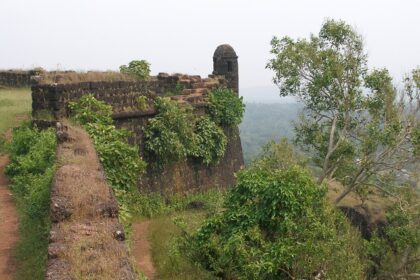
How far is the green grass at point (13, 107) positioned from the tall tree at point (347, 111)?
23.1ft

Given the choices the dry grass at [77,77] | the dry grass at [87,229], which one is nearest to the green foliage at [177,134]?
the dry grass at [77,77]

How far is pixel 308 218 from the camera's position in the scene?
8.45 metres

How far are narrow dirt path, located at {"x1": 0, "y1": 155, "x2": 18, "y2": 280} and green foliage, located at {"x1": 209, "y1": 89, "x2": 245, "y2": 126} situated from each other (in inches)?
276

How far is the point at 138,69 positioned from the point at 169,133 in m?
1.86

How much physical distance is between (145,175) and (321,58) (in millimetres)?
6126

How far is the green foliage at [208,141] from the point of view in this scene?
15.1 metres

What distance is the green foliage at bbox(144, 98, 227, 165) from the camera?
1340 cm

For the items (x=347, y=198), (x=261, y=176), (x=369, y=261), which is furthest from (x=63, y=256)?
(x=347, y=198)

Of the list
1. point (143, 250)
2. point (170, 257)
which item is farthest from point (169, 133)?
point (170, 257)

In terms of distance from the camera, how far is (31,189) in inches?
333

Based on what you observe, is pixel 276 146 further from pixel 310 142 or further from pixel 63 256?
pixel 63 256

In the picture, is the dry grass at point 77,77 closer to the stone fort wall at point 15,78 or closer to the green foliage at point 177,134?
the green foliage at point 177,134

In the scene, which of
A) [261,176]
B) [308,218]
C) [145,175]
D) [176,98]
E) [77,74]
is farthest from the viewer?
[176,98]

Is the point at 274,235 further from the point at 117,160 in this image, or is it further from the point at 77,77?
the point at 77,77
